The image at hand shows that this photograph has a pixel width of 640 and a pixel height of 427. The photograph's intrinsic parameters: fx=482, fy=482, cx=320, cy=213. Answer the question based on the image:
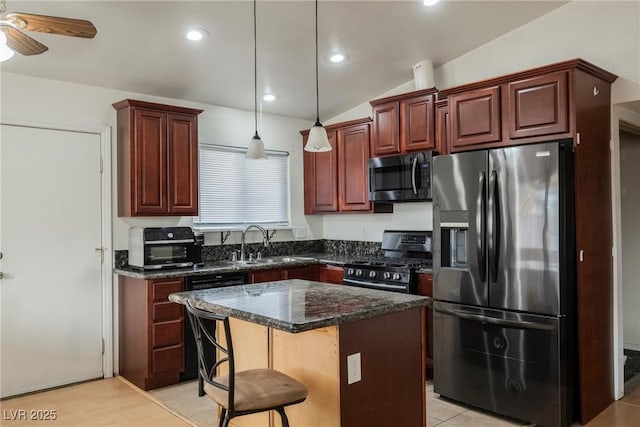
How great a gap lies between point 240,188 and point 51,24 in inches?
117

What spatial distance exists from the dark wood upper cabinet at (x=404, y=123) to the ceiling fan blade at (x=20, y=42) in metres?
2.84

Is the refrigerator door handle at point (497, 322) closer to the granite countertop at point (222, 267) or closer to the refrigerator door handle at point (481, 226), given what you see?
the refrigerator door handle at point (481, 226)

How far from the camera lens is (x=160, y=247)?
13.3 ft

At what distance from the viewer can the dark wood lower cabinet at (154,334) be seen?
12.4ft

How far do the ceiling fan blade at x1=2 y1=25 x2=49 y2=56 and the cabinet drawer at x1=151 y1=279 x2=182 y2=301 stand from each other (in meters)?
1.93

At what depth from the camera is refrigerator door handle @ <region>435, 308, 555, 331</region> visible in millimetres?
3008

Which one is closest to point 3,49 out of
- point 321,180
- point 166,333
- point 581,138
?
point 166,333

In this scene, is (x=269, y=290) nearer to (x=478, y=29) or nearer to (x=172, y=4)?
(x=172, y=4)

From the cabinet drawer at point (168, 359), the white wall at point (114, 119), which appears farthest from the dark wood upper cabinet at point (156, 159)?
the cabinet drawer at point (168, 359)

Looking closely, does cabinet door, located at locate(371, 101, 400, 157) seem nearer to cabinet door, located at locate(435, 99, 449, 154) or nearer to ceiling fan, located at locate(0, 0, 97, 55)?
cabinet door, located at locate(435, 99, 449, 154)

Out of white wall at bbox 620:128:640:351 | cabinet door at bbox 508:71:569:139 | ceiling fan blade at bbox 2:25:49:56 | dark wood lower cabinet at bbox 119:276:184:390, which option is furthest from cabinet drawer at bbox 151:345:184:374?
white wall at bbox 620:128:640:351

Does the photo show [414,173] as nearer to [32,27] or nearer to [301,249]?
[301,249]

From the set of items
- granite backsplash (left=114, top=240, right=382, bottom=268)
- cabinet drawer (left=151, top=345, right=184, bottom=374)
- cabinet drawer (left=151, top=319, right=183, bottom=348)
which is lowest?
cabinet drawer (left=151, top=345, right=184, bottom=374)

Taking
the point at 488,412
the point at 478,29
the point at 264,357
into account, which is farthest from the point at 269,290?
A: the point at 478,29
